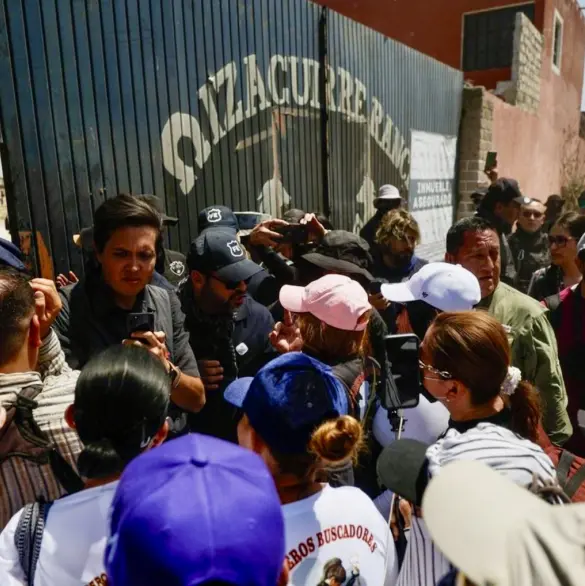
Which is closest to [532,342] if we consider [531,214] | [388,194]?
[531,214]

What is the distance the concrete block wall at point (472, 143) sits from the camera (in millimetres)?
9414

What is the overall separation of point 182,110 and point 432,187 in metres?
5.68

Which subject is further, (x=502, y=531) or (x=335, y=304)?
(x=335, y=304)

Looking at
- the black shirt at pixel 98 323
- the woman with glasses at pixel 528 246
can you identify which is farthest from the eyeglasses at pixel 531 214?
the black shirt at pixel 98 323

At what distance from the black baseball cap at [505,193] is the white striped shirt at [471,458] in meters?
4.16

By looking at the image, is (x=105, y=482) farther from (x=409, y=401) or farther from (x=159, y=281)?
(x=159, y=281)

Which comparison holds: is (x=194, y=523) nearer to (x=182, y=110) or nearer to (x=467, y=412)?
(x=467, y=412)

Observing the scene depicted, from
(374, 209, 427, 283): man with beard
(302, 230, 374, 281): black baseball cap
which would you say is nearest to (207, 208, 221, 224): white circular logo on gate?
(302, 230, 374, 281): black baseball cap

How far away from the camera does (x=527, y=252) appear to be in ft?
17.4

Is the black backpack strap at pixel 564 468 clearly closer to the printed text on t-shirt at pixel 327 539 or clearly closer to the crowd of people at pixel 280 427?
the crowd of people at pixel 280 427

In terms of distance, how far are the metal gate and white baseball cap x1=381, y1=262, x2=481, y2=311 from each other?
1982 millimetres

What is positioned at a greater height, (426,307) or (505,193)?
(505,193)

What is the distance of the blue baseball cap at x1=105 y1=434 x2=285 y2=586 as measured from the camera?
2.50 feet

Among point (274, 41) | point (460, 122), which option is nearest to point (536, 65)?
point (460, 122)
